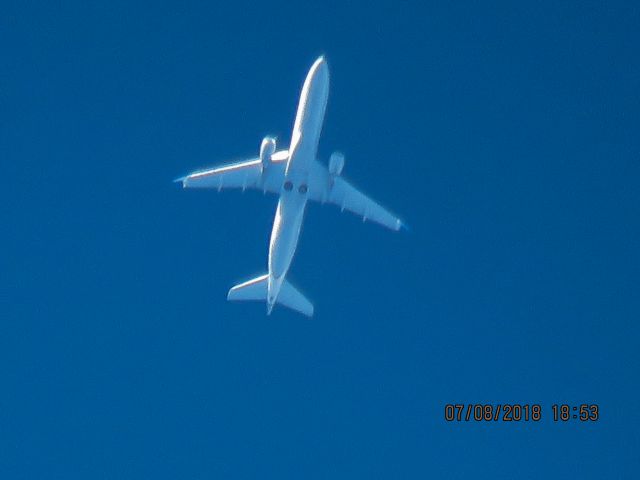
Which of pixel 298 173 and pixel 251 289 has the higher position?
pixel 298 173

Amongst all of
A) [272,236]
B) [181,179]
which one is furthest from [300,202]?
[181,179]

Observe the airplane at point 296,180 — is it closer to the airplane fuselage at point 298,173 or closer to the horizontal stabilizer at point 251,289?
the airplane fuselage at point 298,173

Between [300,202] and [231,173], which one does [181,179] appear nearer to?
[231,173]

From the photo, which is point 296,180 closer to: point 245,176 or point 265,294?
point 245,176

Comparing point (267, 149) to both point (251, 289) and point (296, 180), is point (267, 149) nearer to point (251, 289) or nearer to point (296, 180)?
point (296, 180)

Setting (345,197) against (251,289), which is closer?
(345,197)

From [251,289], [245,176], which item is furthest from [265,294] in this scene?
[245,176]

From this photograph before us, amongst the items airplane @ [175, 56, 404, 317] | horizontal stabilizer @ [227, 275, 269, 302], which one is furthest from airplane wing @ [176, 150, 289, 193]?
horizontal stabilizer @ [227, 275, 269, 302]

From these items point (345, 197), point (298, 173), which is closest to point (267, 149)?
point (298, 173)
